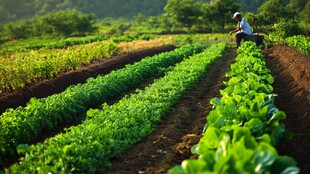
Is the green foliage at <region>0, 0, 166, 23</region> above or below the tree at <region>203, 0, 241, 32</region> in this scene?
above

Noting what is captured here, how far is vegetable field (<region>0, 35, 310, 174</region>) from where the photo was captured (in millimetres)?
4379

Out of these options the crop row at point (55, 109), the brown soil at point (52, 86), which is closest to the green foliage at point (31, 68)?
the brown soil at point (52, 86)

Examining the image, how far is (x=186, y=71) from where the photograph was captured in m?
12.7

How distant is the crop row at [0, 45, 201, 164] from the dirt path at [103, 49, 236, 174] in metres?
2.22

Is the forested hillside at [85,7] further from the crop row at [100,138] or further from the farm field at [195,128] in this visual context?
the crop row at [100,138]

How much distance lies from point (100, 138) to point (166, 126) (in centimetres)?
184

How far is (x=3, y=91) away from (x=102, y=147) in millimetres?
7191

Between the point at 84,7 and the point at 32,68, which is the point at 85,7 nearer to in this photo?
the point at 84,7

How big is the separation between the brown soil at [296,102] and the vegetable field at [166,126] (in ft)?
0.07

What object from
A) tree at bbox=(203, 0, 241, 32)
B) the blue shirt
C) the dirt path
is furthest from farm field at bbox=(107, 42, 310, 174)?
tree at bbox=(203, 0, 241, 32)

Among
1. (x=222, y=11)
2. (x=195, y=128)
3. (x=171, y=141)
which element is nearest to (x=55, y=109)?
(x=171, y=141)

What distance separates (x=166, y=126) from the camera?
758 cm

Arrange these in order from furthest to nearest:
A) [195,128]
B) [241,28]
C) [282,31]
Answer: [282,31]
[241,28]
[195,128]

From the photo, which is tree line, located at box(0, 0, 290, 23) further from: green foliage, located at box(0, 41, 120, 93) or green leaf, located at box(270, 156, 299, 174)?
green leaf, located at box(270, 156, 299, 174)
